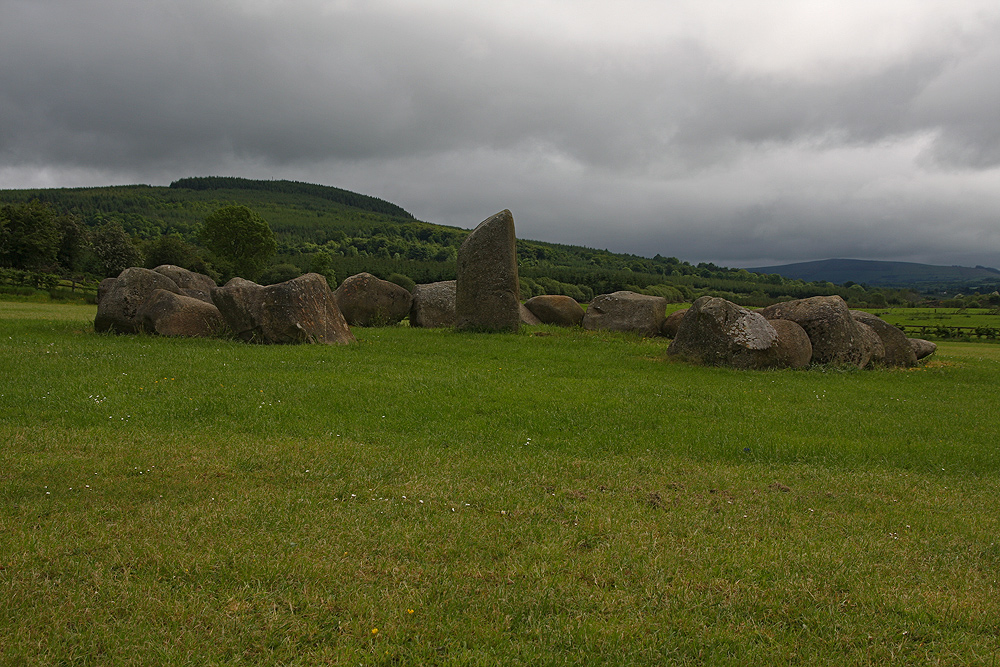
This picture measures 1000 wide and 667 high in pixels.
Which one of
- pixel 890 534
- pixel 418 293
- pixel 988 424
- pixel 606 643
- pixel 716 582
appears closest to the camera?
pixel 606 643

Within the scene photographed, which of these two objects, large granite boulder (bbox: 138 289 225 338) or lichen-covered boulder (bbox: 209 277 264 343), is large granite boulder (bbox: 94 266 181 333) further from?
lichen-covered boulder (bbox: 209 277 264 343)

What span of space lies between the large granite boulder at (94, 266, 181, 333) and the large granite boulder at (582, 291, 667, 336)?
1802 cm

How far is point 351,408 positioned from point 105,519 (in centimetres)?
504

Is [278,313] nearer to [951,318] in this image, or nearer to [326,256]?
[951,318]

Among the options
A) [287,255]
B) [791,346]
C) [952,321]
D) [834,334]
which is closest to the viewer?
[791,346]

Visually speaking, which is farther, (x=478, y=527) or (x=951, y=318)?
(x=951, y=318)

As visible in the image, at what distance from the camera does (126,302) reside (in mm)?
20594

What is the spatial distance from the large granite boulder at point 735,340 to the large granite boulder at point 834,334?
83 centimetres

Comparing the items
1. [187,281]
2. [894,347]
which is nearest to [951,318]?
[894,347]

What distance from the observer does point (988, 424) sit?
37.8 feet

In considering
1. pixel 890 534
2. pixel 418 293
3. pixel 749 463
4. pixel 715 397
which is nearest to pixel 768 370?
pixel 715 397

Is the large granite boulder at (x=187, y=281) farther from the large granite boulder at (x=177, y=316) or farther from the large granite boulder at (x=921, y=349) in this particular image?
the large granite boulder at (x=921, y=349)

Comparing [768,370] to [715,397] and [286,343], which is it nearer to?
[715,397]

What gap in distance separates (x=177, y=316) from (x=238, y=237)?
6713 cm
